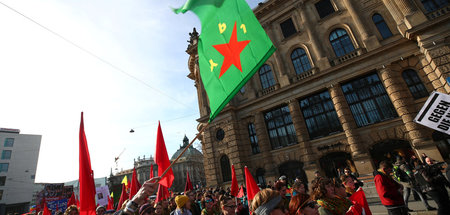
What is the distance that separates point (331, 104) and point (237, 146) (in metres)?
8.81

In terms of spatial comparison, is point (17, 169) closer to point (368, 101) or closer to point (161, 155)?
point (161, 155)

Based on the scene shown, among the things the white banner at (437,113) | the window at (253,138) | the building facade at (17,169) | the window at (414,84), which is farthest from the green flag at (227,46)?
the building facade at (17,169)

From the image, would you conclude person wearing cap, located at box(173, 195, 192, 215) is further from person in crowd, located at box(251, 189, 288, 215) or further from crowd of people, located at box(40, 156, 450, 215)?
person in crowd, located at box(251, 189, 288, 215)

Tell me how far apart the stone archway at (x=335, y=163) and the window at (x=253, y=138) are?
5.69 m

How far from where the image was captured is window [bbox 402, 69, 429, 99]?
12.6 meters

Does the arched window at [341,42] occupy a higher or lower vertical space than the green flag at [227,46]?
higher

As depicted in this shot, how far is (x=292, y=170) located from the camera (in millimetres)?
Answer: 16078

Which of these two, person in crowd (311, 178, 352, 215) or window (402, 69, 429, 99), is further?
window (402, 69, 429, 99)

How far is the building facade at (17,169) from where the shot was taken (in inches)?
1535

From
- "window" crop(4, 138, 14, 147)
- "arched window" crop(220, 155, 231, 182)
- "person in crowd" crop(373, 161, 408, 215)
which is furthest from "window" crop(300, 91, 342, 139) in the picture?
"window" crop(4, 138, 14, 147)

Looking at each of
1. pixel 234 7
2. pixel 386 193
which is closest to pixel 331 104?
pixel 386 193

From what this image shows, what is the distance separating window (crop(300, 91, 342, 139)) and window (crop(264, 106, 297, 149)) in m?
1.41

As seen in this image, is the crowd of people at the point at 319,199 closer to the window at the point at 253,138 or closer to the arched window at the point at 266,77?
the window at the point at 253,138

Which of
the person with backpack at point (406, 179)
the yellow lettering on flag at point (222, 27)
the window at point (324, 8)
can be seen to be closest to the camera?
the yellow lettering on flag at point (222, 27)
